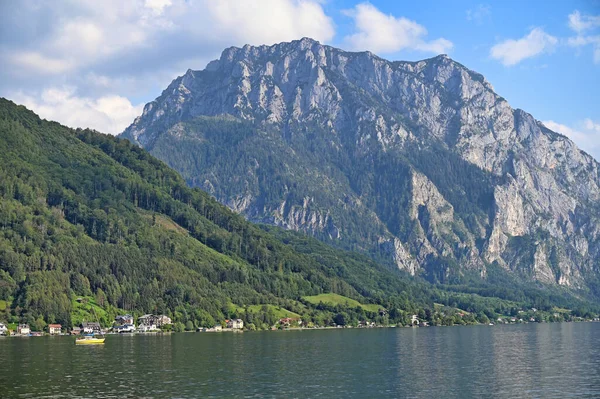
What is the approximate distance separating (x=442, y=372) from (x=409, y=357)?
3075cm

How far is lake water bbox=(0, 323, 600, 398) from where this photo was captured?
113 m

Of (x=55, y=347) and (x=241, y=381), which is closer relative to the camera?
(x=241, y=381)

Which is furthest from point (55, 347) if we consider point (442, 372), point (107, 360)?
point (442, 372)

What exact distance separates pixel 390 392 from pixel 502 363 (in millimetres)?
51175

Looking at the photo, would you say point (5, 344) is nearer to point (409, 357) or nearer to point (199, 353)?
point (199, 353)

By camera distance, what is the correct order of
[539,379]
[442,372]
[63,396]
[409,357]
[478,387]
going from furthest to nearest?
1. [409,357]
2. [442,372]
3. [539,379]
4. [478,387]
5. [63,396]

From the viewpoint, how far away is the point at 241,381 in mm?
123625

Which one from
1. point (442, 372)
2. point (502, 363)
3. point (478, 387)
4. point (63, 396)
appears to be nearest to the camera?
point (63, 396)

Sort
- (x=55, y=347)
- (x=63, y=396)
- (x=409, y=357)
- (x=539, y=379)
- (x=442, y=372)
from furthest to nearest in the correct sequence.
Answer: (x=55, y=347), (x=409, y=357), (x=442, y=372), (x=539, y=379), (x=63, y=396)

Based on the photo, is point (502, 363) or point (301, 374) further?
point (502, 363)

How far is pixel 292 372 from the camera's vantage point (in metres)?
136

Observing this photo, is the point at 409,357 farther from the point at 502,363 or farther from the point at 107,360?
the point at 107,360

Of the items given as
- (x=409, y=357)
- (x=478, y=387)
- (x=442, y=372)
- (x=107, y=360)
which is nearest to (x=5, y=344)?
(x=107, y=360)

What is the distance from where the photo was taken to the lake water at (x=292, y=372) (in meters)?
113
